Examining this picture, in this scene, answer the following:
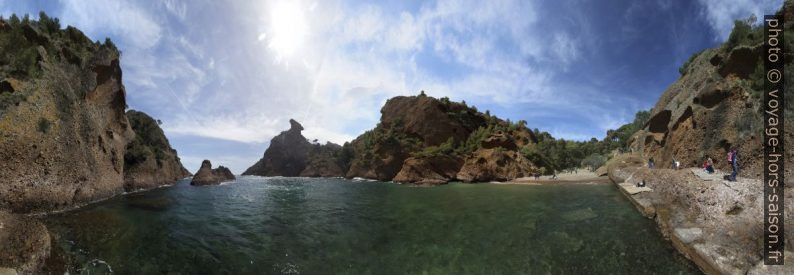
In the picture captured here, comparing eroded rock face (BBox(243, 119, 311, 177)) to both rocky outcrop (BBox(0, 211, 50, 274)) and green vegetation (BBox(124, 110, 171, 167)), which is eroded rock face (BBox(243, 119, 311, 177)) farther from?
rocky outcrop (BBox(0, 211, 50, 274))

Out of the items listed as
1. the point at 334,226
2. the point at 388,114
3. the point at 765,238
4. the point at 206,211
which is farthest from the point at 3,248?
the point at 388,114

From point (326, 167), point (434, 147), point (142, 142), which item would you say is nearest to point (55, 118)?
point (142, 142)

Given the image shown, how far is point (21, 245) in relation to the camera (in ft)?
32.2

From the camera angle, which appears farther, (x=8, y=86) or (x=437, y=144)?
(x=437, y=144)

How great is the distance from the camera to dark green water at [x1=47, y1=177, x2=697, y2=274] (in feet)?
40.8

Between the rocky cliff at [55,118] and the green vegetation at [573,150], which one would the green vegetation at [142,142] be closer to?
the rocky cliff at [55,118]

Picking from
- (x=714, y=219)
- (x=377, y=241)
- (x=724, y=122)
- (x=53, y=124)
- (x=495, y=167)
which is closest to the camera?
(x=714, y=219)

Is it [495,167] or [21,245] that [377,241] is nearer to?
[21,245]

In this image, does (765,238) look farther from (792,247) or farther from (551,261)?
(551,261)

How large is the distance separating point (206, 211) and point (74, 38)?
2910 centimetres

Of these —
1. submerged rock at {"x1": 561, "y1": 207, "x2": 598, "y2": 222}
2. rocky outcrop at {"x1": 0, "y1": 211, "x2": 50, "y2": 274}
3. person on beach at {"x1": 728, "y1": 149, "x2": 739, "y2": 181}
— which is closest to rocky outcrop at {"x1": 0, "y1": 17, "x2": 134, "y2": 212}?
rocky outcrop at {"x1": 0, "y1": 211, "x2": 50, "y2": 274}

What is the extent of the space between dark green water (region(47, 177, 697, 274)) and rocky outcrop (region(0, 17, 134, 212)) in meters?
2.93

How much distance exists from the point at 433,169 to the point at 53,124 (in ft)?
184

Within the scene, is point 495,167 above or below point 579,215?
above
